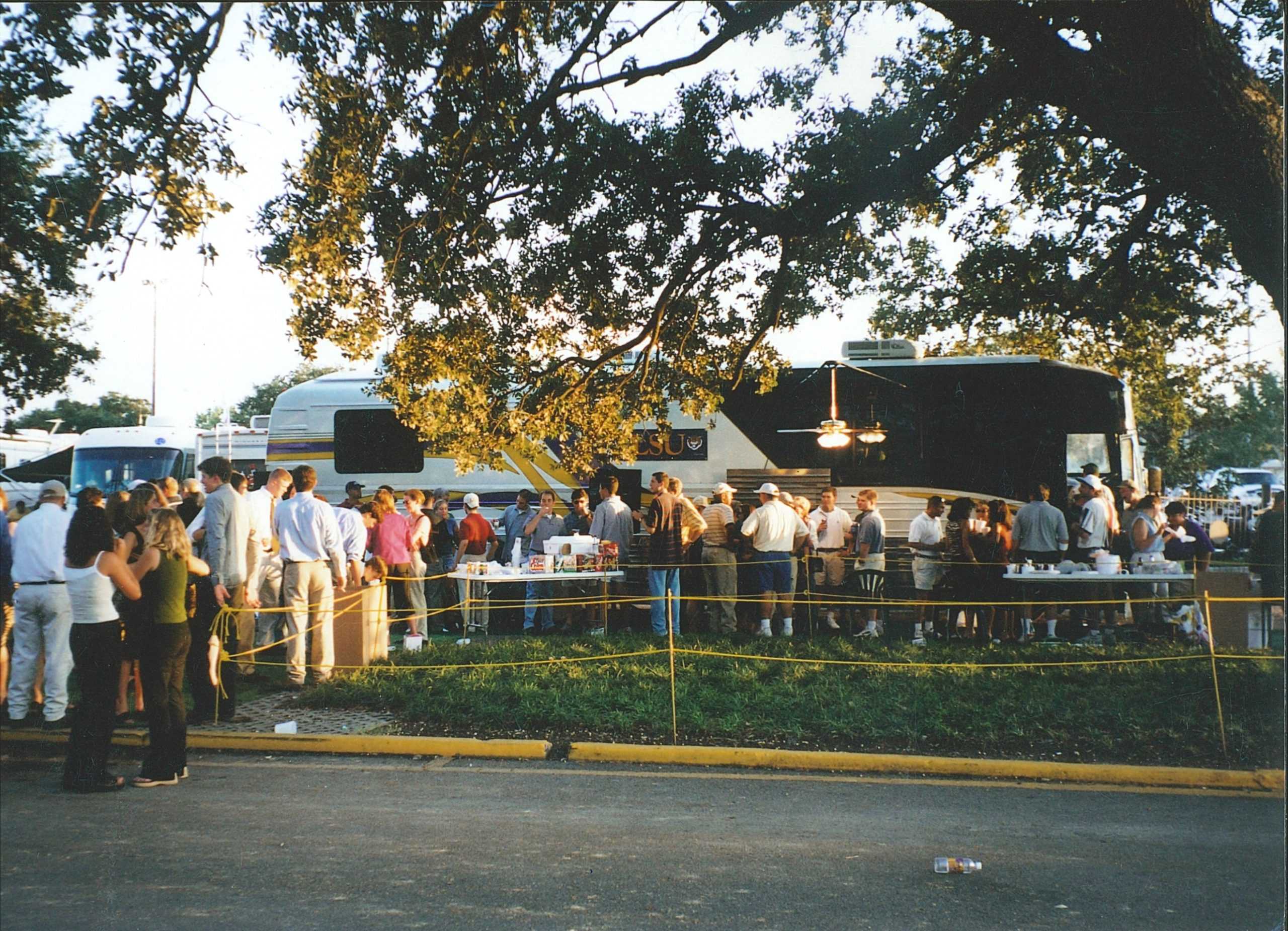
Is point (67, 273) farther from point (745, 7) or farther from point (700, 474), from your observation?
point (700, 474)

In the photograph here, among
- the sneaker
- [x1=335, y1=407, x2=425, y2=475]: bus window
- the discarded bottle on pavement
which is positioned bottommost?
the discarded bottle on pavement

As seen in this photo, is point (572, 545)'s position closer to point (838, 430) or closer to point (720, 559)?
point (720, 559)

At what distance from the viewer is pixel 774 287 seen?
12.2 feet

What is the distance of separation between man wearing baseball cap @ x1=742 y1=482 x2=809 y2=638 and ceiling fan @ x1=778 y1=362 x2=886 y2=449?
4.52 feet

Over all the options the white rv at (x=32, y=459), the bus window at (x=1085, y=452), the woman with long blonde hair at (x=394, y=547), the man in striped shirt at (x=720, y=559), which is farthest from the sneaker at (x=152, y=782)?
the man in striped shirt at (x=720, y=559)

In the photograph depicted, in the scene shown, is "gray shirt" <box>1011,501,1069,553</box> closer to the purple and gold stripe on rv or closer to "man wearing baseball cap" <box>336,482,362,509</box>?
the purple and gold stripe on rv

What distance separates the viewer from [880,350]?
12.8ft

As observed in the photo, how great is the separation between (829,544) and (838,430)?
3224 mm

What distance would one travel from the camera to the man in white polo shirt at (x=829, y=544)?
30.0 ft

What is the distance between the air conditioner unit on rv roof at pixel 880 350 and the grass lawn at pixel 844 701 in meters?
1.81

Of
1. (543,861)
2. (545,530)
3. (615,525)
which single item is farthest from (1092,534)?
(545,530)

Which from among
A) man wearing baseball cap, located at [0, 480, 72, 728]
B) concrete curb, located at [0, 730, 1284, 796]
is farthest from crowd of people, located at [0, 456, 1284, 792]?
concrete curb, located at [0, 730, 1284, 796]

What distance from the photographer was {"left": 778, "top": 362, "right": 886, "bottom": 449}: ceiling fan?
3915 mm

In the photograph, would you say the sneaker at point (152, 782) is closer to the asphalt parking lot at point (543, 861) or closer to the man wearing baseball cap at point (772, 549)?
the asphalt parking lot at point (543, 861)
